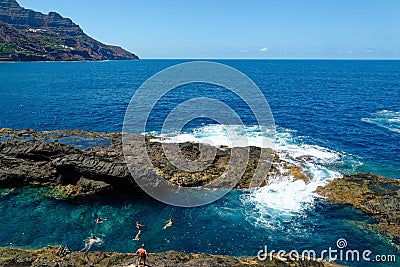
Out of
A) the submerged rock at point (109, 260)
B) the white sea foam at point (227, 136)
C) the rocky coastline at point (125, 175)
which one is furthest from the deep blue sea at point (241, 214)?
the submerged rock at point (109, 260)

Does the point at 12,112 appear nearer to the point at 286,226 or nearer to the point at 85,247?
the point at 85,247

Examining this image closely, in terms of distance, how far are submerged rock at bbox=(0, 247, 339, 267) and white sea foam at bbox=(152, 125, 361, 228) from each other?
6634 mm

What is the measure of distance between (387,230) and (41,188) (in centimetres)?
3620

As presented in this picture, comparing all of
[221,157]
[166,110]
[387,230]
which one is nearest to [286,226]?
[387,230]

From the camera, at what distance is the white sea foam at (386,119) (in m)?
62.1

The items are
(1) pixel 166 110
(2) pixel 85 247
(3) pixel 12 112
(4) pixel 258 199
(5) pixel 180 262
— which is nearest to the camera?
(5) pixel 180 262

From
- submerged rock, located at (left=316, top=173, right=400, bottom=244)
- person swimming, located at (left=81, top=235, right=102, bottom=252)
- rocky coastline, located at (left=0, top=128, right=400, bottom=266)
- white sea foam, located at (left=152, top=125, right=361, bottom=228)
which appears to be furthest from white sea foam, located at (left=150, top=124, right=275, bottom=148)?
person swimming, located at (left=81, top=235, right=102, bottom=252)

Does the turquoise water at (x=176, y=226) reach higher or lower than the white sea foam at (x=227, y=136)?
lower

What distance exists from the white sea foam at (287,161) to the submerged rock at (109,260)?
6.63 meters

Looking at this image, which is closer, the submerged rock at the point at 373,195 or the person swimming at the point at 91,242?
the person swimming at the point at 91,242

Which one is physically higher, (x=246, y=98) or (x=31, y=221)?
(x=246, y=98)

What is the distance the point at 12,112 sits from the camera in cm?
7081

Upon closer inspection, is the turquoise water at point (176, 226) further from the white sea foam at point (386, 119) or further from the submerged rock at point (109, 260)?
the white sea foam at point (386, 119)

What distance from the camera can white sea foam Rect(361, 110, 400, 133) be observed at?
2444 inches
